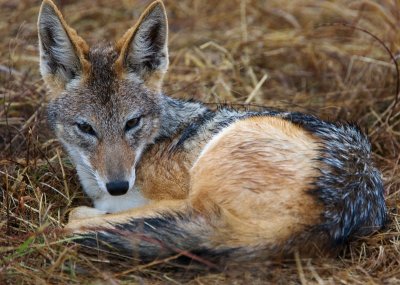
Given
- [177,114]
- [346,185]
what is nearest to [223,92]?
[177,114]

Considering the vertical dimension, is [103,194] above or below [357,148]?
below

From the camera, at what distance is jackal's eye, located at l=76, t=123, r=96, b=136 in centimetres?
609

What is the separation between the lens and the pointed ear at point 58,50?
6051 mm

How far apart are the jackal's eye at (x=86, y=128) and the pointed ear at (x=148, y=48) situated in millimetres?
584

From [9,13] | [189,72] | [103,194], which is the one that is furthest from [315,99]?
[9,13]

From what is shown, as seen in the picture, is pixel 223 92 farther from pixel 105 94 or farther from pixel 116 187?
pixel 116 187

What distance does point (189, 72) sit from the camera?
33.1 ft

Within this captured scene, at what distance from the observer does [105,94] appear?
20.0 feet

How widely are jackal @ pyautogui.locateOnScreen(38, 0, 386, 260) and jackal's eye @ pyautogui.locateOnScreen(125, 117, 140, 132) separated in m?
0.01

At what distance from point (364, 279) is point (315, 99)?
4.23m

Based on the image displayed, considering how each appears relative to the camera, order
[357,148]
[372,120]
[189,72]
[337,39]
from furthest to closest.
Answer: [337,39] → [189,72] → [372,120] → [357,148]

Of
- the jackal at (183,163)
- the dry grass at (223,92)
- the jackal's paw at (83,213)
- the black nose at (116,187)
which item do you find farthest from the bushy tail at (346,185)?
the jackal's paw at (83,213)

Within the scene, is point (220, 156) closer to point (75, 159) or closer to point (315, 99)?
point (75, 159)

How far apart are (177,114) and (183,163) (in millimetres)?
714
